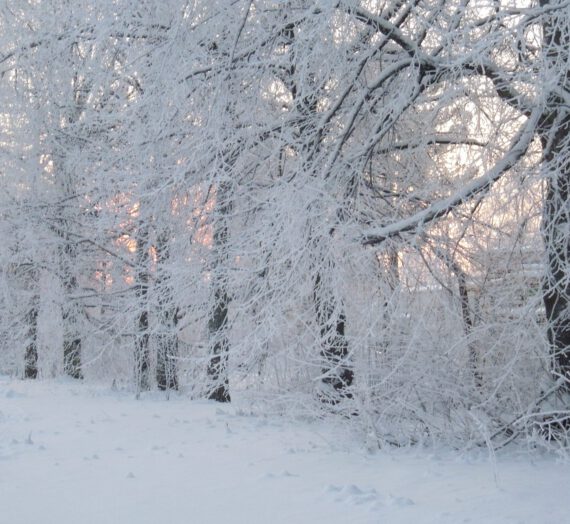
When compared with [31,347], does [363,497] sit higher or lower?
lower

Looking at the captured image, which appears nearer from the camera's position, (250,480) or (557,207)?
(250,480)

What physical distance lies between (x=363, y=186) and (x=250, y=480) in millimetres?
3041

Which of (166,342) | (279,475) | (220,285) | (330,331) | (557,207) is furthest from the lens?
(166,342)

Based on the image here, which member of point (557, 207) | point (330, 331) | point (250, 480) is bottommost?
point (250, 480)

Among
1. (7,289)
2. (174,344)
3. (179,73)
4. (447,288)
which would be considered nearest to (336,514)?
(447,288)

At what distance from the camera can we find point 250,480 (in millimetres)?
5469

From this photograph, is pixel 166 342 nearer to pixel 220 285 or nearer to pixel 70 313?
pixel 70 313

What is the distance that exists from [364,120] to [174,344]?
5.74m

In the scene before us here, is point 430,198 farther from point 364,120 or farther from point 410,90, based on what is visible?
point 410,90

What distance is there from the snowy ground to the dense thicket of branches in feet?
1.46

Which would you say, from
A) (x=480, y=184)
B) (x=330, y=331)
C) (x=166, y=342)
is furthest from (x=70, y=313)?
(x=480, y=184)

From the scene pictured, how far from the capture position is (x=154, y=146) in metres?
7.62

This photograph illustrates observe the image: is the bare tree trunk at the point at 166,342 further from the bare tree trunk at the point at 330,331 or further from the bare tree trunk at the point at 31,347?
the bare tree trunk at the point at 31,347

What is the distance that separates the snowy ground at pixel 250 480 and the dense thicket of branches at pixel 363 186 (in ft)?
1.46
